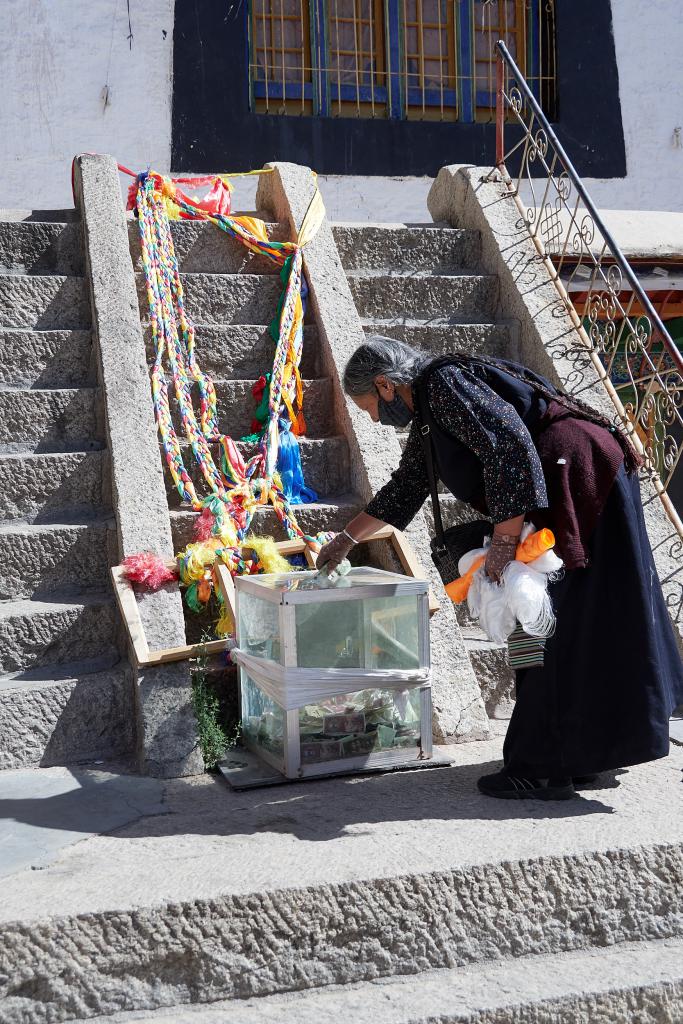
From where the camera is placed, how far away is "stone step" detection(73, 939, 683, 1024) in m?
2.62

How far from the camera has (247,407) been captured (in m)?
5.30

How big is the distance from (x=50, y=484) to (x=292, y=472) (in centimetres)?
108

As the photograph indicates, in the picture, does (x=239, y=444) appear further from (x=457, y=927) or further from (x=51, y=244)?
(x=457, y=927)

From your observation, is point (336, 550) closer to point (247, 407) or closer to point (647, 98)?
point (247, 407)

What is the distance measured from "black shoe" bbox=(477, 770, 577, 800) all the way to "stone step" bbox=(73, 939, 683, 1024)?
586mm

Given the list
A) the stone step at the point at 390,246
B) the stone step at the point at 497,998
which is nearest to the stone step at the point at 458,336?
the stone step at the point at 390,246

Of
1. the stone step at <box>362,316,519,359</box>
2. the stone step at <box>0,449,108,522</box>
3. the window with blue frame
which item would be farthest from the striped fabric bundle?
the window with blue frame

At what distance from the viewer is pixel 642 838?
304 centimetres

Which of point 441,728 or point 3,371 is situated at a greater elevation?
point 3,371

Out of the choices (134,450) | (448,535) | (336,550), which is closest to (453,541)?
(448,535)

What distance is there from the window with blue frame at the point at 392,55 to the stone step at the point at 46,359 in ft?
15.7

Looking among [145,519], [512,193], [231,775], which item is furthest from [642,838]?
[512,193]

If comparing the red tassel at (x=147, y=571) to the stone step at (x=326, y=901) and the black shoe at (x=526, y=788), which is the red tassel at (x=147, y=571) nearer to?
the stone step at (x=326, y=901)

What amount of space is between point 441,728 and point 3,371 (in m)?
2.67
